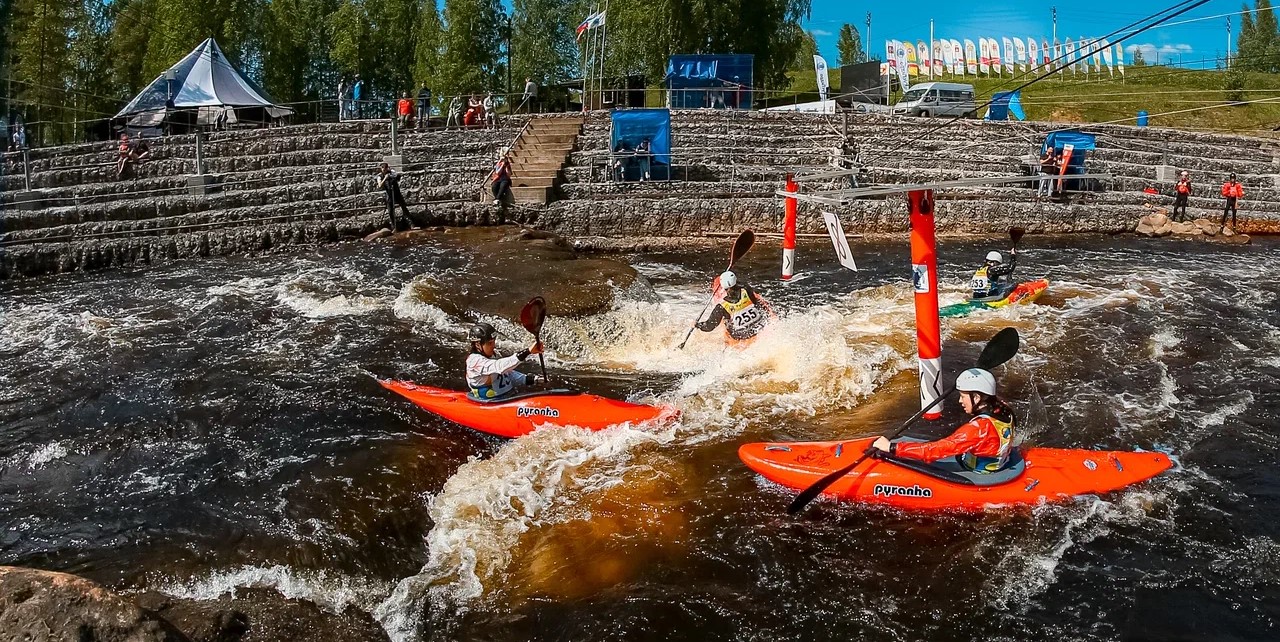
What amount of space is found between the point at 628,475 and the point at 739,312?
3937mm

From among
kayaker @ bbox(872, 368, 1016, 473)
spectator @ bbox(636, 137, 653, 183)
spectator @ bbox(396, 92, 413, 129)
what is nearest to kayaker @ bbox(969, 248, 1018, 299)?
kayaker @ bbox(872, 368, 1016, 473)

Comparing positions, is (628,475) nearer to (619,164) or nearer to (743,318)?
(743,318)

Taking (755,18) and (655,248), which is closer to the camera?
(655,248)

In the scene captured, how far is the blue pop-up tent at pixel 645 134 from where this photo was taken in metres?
21.0

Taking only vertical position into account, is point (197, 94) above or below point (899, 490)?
above

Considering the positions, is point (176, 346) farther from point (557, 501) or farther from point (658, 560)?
point (658, 560)

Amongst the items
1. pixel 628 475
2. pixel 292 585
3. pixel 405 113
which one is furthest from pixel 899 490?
pixel 405 113

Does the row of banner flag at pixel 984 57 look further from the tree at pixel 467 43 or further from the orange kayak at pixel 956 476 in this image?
the orange kayak at pixel 956 476

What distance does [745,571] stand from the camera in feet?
19.7

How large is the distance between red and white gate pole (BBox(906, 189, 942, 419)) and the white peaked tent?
22.9 meters

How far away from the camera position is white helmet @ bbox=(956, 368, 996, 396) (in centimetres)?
665

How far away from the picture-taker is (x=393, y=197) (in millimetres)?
18219

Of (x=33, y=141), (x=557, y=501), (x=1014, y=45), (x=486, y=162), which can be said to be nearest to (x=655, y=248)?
(x=486, y=162)

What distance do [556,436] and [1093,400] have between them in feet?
19.9
